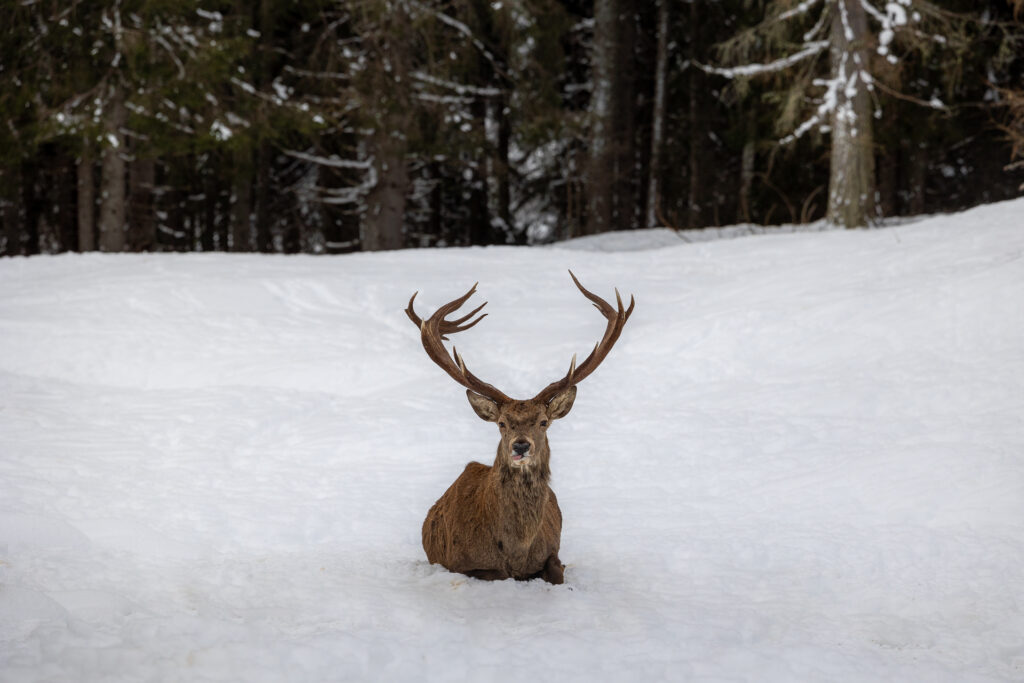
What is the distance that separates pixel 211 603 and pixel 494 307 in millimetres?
7115

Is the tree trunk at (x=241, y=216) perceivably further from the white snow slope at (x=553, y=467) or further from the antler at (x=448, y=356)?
the antler at (x=448, y=356)

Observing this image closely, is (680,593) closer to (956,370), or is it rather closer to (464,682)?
(464,682)

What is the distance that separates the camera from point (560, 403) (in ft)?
15.3

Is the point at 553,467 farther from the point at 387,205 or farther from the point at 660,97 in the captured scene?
the point at 660,97

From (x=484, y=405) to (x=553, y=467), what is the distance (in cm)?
255

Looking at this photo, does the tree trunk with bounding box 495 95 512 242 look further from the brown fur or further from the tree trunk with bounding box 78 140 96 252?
the brown fur

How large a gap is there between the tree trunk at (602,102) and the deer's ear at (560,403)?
13574 millimetres

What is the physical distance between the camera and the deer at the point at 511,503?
4.55 meters

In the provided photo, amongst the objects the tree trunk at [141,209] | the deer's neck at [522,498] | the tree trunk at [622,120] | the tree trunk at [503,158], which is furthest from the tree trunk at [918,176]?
the deer's neck at [522,498]

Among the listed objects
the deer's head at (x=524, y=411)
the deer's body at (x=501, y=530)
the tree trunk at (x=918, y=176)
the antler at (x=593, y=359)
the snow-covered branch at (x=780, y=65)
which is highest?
the snow-covered branch at (x=780, y=65)

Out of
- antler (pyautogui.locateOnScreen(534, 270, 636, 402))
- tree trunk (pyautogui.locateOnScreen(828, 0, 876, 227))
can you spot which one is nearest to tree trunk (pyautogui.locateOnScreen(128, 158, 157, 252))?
tree trunk (pyautogui.locateOnScreen(828, 0, 876, 227))

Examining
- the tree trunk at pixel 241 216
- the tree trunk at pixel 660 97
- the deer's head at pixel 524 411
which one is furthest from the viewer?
the tree trunk at pixel 660 97

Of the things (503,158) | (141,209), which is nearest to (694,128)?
(503,158)

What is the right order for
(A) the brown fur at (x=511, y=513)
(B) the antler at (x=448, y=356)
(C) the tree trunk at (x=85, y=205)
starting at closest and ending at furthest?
(A) the brown fur at (x=511, y=513) < (B) the antler at (x=448, y=356) < (C) the tree trunk at (x=85, y=205)
